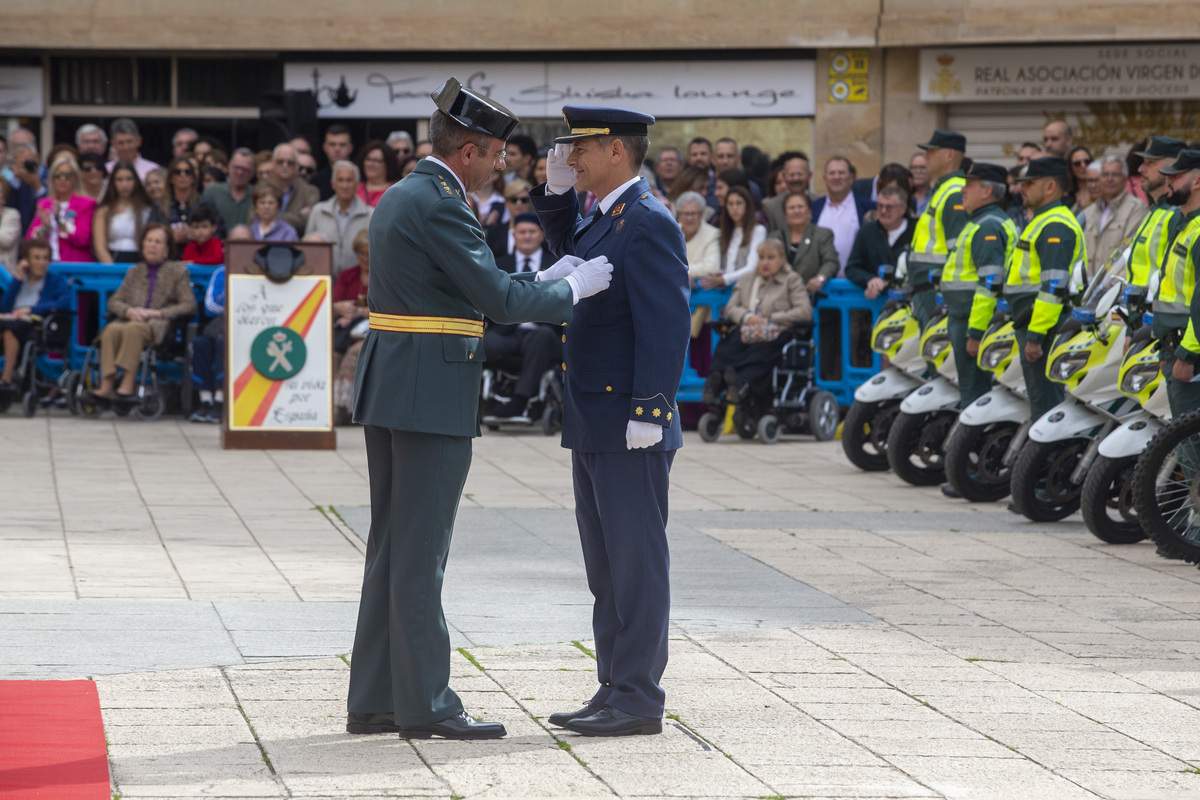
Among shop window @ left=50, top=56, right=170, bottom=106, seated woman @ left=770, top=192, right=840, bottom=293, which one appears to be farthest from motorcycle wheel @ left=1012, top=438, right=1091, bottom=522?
shop window @ left=50, top=56, right=170, bottom=106

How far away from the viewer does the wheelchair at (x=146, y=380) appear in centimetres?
1433

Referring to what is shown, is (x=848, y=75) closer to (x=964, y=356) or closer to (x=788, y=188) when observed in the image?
(x=788, y=188)

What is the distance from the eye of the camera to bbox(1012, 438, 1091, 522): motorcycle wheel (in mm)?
9578

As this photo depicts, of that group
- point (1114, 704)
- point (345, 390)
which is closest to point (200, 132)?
point (345, 390)

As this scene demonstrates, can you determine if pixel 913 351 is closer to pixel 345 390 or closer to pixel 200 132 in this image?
pixel 345 390

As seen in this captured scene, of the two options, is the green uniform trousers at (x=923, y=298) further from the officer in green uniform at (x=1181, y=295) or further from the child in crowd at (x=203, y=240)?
the child in crowd at (x=203, y=240)

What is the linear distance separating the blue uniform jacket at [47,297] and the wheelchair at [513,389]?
3624 millimetres

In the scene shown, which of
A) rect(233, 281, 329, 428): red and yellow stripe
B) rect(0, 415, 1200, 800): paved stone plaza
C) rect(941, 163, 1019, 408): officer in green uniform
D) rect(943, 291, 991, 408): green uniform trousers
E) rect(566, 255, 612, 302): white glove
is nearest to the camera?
rect(0, 415, 1200, 800): paved stone plaza

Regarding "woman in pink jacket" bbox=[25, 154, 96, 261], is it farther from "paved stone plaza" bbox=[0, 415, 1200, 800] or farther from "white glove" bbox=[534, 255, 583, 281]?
"white glove" bbox=[534, 255, 583, 281]

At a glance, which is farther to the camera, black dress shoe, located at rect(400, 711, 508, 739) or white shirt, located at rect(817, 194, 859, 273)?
white shirt, located at rect(817, 194, 859, 273)

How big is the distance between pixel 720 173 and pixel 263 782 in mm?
11193

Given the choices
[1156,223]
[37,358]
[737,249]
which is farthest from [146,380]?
[1156,223]

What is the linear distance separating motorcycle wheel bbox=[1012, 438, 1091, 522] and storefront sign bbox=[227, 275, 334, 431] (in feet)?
17.2

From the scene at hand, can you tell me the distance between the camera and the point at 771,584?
773 centimetres
